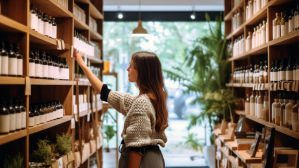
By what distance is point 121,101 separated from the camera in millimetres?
1740

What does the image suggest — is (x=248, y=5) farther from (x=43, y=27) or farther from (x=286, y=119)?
(x=43, y=27)

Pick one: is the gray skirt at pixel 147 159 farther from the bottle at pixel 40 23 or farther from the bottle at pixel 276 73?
the bottle at pixel 276 73

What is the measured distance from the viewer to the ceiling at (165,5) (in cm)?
511

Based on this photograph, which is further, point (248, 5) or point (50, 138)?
point (248, 5)

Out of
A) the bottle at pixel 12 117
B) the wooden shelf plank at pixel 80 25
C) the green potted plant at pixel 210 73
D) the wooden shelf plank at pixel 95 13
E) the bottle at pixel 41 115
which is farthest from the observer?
the green potted plant at pixel 210 73

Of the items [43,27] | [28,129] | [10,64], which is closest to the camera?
[10,64]

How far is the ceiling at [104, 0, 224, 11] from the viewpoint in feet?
16.8

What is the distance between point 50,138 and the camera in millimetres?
3027

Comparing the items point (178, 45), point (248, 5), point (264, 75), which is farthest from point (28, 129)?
point (178, 45)

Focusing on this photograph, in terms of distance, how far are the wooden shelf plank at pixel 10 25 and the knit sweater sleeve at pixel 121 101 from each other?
0.75 metres

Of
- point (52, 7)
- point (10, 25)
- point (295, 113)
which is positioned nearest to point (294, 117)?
point (295, 113)

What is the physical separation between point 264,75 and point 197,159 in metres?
3.31

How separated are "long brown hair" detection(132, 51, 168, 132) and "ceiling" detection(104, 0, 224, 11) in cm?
364

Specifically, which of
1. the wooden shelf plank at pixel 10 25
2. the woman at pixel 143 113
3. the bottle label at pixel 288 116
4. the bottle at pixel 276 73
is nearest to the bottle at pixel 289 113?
the bottle label at pixel 288 116
